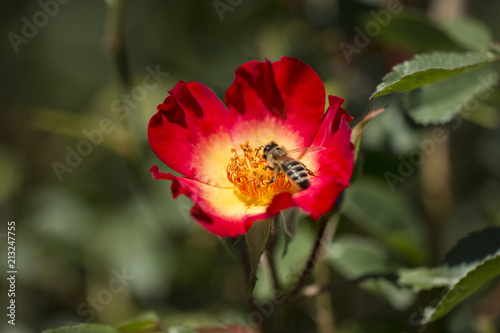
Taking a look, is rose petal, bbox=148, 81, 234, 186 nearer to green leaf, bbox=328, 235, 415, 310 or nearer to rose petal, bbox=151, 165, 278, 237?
rose petal, bbox=151, 165, 278, 237

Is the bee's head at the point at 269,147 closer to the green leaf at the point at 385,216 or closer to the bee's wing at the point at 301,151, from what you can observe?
the bee's wing at the point at 301,151

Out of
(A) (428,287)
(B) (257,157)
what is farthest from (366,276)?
(B) (257,157)

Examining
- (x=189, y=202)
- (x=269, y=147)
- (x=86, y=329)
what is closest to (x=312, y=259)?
(x=269, y=147)

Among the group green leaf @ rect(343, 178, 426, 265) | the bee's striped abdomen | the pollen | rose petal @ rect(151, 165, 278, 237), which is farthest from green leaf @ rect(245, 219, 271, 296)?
green leaf @ rect(343, 178, 426, 265)

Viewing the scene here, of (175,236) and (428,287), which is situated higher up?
(428,287)

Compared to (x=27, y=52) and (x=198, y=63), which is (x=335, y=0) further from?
(x=27, y=52)
